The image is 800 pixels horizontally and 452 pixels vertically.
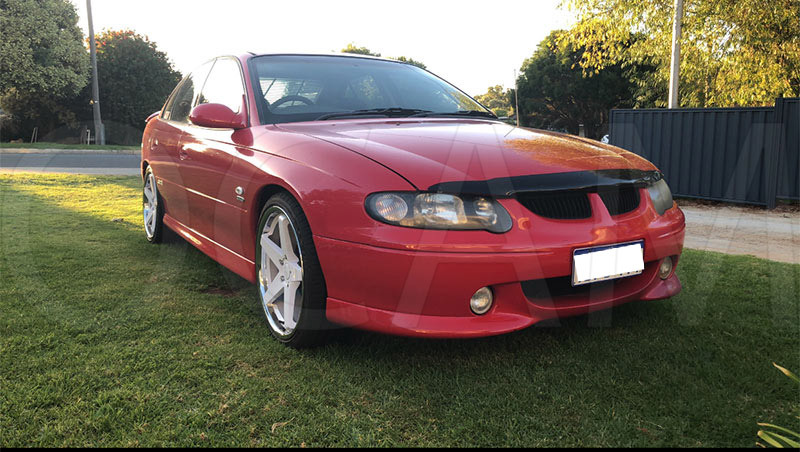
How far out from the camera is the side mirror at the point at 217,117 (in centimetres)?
324

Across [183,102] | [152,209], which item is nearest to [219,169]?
[183,102]

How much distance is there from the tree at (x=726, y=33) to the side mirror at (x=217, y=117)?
12.6 metres

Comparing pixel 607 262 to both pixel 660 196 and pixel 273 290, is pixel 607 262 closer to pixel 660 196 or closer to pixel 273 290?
pixel 660 196

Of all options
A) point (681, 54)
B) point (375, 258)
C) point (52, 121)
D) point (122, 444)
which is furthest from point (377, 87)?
point (52, 121)

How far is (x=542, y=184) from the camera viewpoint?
8.01ft

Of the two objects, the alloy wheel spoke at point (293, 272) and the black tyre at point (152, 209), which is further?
the black tyre at point (152, 209)

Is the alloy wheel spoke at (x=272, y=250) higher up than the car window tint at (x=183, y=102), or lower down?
lower down

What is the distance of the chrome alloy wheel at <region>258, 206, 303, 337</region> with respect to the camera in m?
2.78

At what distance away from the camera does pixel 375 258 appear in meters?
2.36

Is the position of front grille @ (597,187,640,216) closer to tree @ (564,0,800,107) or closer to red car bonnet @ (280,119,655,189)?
red car bonnet @ (280,119,655,189)

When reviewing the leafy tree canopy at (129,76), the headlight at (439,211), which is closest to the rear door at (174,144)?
the headlight at (439,211)

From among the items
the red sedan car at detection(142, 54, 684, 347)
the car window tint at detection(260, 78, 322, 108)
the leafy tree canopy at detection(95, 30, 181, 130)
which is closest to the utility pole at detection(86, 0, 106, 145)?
the leafy tree canopy at detection(95, 30, 181, 130)

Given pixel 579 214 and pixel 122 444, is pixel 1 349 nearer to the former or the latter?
pixel 122 444

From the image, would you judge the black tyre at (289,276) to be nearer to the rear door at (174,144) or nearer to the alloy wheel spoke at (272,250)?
the alloy wheel spoke at (272,250)
